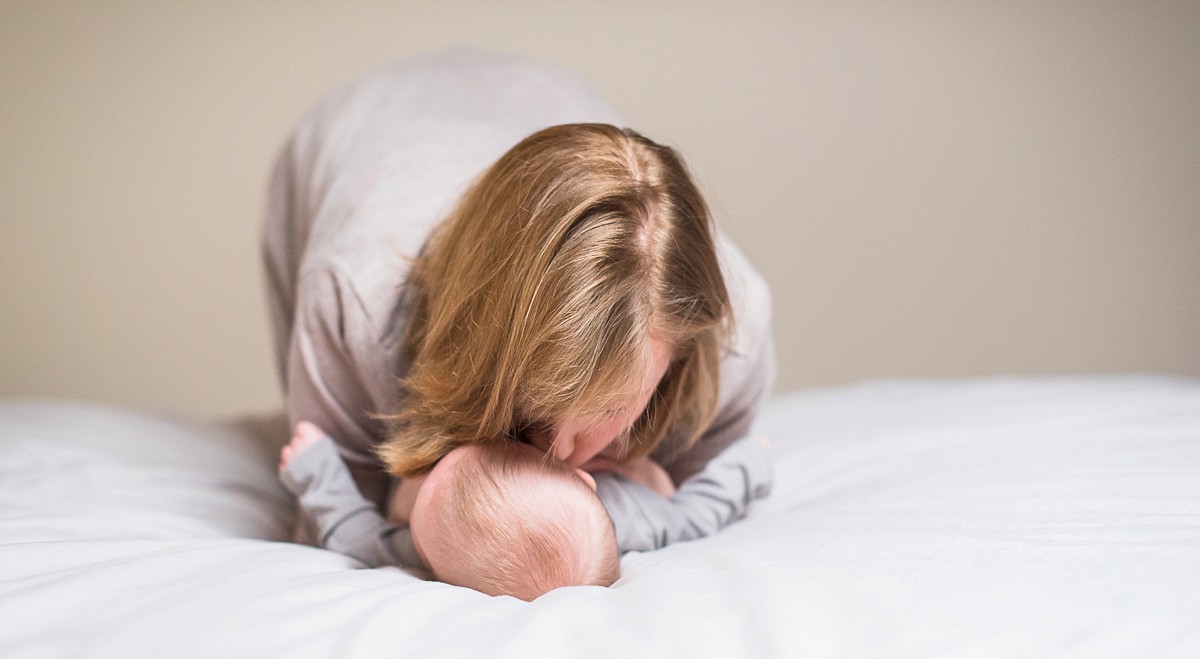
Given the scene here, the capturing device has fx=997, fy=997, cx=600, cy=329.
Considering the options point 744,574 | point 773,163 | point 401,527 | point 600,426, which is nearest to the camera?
point 744,574

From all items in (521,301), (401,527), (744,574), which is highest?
(521,301)

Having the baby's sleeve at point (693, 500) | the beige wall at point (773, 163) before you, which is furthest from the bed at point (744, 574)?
the beige wall at point (773, 163)

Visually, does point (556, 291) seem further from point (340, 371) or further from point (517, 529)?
point (340, 371)

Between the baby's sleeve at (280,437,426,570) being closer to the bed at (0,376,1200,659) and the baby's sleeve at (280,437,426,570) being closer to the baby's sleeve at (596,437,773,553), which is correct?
the bed at (0,376,1200,659)

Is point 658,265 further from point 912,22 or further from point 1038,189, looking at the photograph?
point 1038,189

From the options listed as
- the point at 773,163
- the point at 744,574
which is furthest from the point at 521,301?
the point at 773,163

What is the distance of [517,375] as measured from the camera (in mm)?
811

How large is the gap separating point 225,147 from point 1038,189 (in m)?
1.77

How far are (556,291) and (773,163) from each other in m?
1.49

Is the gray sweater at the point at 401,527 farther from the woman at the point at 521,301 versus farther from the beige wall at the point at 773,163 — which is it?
the beige wall at the point at 773,163

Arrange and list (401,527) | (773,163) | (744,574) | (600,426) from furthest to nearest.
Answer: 1. (773,163)
2. (401,527)
3. (600,426)
4. (744,574)

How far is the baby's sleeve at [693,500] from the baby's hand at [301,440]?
290mm

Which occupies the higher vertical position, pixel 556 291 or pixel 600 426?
pixel 556 291

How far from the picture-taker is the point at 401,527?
97cm
